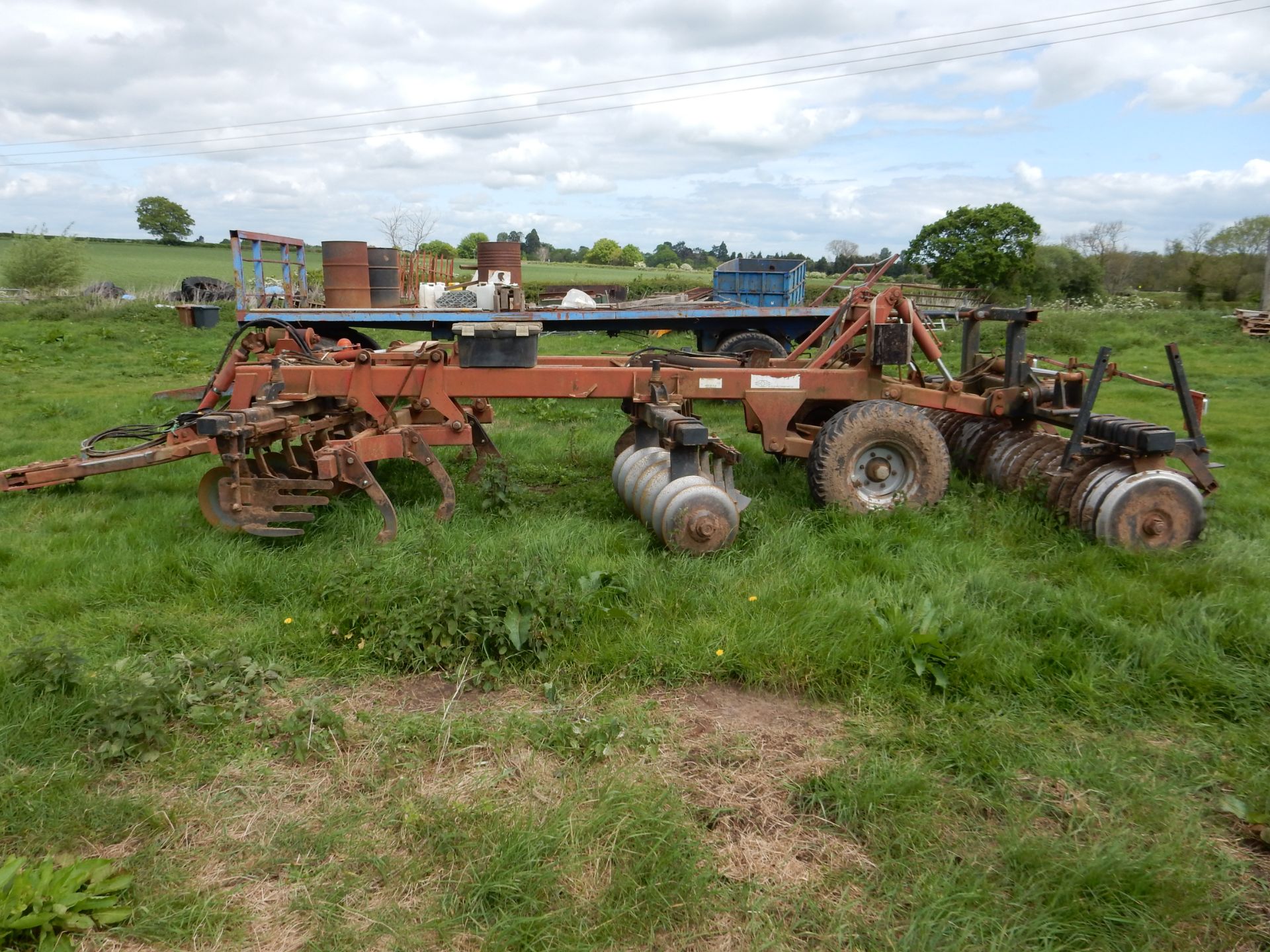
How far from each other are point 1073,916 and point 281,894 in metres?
2.38

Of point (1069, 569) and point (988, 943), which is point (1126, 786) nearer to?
point (988, 943)

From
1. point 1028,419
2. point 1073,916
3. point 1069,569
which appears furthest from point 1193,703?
point 1028,419

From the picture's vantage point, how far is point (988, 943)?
257 cm

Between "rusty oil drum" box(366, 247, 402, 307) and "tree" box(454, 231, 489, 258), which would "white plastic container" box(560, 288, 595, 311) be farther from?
"tree" box(454, 231, 489, 258)

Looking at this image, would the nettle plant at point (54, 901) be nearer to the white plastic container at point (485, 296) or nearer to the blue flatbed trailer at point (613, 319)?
the blue flatbed trailer at point (613, 319)

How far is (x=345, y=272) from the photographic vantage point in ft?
44.5

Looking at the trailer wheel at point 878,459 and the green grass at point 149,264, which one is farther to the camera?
the green grass at point 149,264

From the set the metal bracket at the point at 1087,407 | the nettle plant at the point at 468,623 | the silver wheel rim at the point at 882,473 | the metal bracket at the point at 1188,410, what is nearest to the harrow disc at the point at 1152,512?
the metal bracket at the point at 1087,407

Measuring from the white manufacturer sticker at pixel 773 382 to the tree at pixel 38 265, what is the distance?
3146 cm

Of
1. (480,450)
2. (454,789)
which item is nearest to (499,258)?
(480,450)

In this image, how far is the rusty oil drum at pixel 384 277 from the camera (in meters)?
14.1

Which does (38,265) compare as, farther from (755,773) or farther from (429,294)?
(755,773)

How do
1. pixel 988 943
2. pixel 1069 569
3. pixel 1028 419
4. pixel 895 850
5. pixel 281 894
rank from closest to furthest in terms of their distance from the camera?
pixel 988 943, pixel 281 894, pixel 895 850, pixel 1069 569, pixel 1028 419

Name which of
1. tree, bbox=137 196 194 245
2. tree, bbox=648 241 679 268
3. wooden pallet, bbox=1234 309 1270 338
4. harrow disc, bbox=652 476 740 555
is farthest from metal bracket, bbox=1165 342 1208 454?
tree, bbox=137 196 194 245
